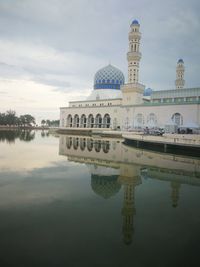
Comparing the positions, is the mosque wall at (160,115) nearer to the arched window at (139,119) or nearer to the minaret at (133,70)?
the arched window at (139,119)

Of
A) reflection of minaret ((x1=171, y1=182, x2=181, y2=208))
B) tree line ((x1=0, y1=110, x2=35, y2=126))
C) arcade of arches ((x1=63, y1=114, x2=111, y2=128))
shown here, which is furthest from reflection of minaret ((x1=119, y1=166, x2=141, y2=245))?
tree line ((x1=0, y1=110, x2=35, y2=126))

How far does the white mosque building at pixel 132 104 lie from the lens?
35219 mm

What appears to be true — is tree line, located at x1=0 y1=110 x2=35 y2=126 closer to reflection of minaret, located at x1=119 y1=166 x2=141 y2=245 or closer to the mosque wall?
the mosque wall

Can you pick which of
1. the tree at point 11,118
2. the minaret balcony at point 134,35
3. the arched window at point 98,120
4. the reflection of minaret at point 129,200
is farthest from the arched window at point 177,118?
the tree at point 11,118

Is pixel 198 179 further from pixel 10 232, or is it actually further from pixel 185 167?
pixel 10 232

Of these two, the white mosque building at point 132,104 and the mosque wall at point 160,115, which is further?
the white mosque building at point 132,104

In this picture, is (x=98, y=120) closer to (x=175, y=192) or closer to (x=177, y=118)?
(x=177, y=118)

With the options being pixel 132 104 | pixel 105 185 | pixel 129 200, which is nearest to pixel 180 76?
pixel 132 104

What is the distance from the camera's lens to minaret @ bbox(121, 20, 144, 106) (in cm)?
3791

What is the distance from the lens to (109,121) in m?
46.0

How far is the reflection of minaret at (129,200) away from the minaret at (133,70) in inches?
1233

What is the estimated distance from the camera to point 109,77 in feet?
157

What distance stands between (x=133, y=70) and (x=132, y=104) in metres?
5.81

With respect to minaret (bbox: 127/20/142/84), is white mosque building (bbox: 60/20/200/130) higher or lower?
lower
